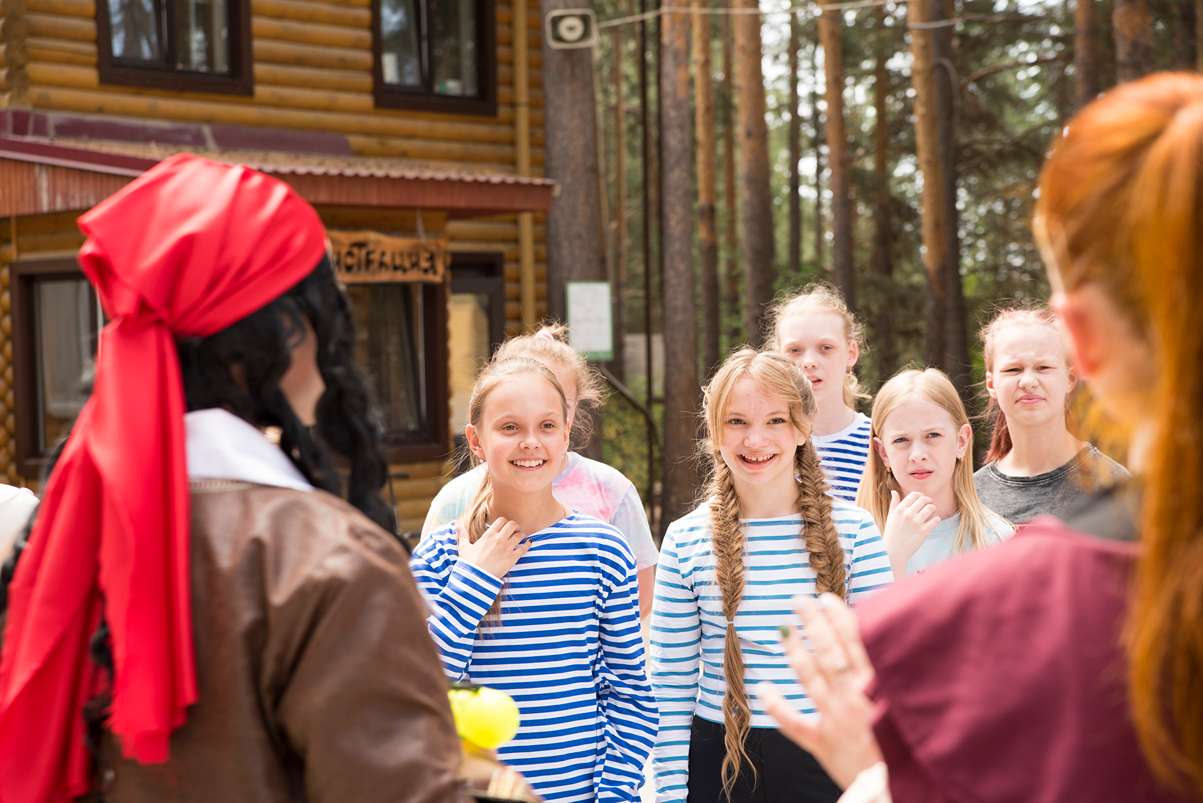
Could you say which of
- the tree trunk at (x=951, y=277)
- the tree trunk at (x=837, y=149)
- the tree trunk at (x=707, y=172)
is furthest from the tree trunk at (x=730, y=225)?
the tree trunk at (x=951, y=277)

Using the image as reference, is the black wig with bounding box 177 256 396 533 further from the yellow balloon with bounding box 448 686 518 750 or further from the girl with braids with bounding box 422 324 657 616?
the girl with braids with bounding box 422 324 657 616

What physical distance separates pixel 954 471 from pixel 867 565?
850mm

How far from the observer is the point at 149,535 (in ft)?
5.87

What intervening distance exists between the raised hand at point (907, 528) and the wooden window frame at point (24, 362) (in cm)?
836

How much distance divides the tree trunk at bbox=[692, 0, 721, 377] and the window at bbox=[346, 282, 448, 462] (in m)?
7.64

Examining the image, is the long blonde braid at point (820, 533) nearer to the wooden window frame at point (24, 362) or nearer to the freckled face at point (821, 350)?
the freckled face at point (821, 350)

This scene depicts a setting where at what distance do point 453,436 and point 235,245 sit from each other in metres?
10.4

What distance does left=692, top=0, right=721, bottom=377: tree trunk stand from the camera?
2003cm

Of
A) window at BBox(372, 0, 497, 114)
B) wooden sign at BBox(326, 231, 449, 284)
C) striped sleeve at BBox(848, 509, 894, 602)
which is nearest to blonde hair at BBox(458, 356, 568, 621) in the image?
striped sleeve at BBox(848, 509, 894, 602)

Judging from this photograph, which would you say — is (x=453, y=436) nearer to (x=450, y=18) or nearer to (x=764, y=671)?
(x=450, y=18)

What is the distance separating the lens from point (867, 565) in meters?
3.94

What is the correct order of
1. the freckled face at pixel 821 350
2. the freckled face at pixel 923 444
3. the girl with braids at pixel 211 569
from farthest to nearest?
the freckled face at pixel 821 350
the freckled face at pixel 923 444
the girl with braids at pixel 211 569

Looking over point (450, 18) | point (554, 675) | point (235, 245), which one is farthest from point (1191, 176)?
point (450, 18)

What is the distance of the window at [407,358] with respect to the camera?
455 inches
